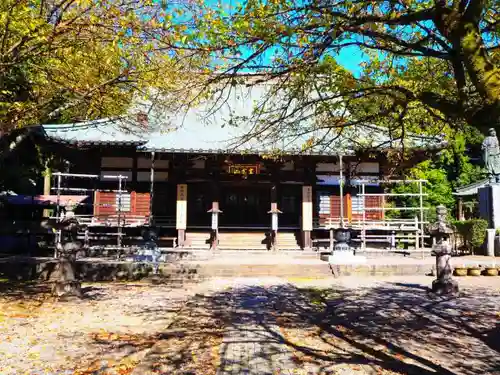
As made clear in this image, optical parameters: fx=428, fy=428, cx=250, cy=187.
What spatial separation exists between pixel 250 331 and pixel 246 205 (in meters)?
15.7

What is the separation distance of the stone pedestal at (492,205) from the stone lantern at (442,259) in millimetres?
9934

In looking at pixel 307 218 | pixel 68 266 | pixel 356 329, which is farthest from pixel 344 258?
pixel 68 266

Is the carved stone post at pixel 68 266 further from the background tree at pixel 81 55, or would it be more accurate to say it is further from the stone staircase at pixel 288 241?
the stone staircase at pixel 288 241

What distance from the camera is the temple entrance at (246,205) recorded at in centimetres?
2195

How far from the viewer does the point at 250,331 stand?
6648mm

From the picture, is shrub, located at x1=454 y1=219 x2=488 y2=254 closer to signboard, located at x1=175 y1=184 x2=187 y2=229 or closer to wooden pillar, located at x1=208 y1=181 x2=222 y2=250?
wooden pillar, located at x1=208 y1=181 x2=222 y2=250

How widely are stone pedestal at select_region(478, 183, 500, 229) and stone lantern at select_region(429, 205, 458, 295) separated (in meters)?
9.93

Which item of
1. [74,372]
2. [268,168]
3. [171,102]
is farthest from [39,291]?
[268,168]

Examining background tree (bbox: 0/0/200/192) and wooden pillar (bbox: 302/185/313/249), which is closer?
background tree (bbox: 0/0/200/192)

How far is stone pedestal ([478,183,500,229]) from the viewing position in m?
18.9

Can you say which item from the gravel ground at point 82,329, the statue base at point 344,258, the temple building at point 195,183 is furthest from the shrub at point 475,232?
the gravel ground at point 82,329

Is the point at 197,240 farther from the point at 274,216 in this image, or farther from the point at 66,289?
the point at 66,289

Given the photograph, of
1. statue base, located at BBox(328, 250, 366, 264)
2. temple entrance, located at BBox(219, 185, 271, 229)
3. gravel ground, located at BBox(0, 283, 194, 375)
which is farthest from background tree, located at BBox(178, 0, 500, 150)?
temple entrance, located at BBox(219, 185, 271, 229)

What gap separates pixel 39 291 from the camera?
1040 cm
